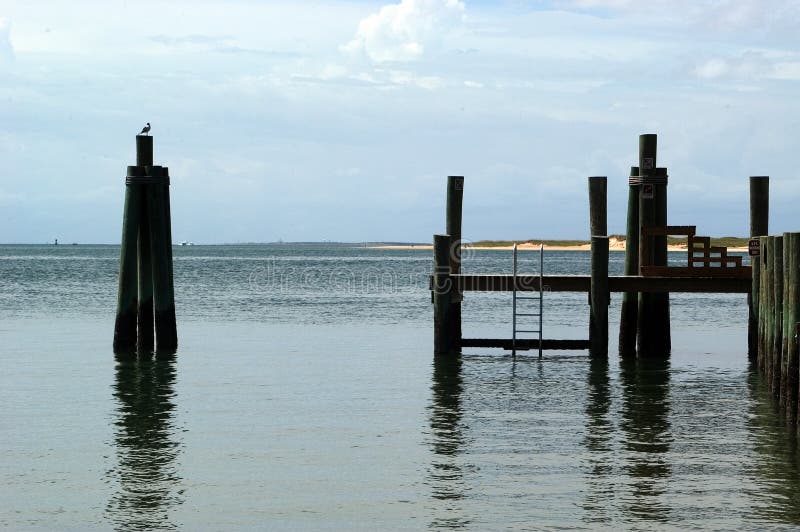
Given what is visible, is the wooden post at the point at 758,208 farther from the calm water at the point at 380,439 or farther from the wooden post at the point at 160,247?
the wooden post at the point at 160,247

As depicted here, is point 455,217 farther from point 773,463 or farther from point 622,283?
point 773,463

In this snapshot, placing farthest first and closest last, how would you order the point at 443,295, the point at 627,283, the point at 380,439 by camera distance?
the point at 443,295 → the point at 627,283 → the point at 380,439

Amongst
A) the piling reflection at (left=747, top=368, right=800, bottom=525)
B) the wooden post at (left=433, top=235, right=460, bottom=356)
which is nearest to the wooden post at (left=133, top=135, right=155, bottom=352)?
the wooden post at (left=433, top=235, right=460, bottom=356)

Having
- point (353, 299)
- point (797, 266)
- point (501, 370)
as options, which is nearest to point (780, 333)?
point (797, 266)

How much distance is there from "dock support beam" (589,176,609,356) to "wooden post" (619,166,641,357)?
0.75m

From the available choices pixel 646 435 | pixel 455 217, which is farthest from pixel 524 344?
pixel 646 435

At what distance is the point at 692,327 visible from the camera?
34.7 m

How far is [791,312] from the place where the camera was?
1516 centimetres

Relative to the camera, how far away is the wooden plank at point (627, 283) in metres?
21.9

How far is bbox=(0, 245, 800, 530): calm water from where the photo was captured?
37.7 feet

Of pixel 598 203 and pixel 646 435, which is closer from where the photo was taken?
pixel 646 435

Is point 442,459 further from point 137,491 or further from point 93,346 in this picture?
point 93,346

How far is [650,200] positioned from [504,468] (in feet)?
35.5

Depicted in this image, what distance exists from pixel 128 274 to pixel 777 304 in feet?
40.8
